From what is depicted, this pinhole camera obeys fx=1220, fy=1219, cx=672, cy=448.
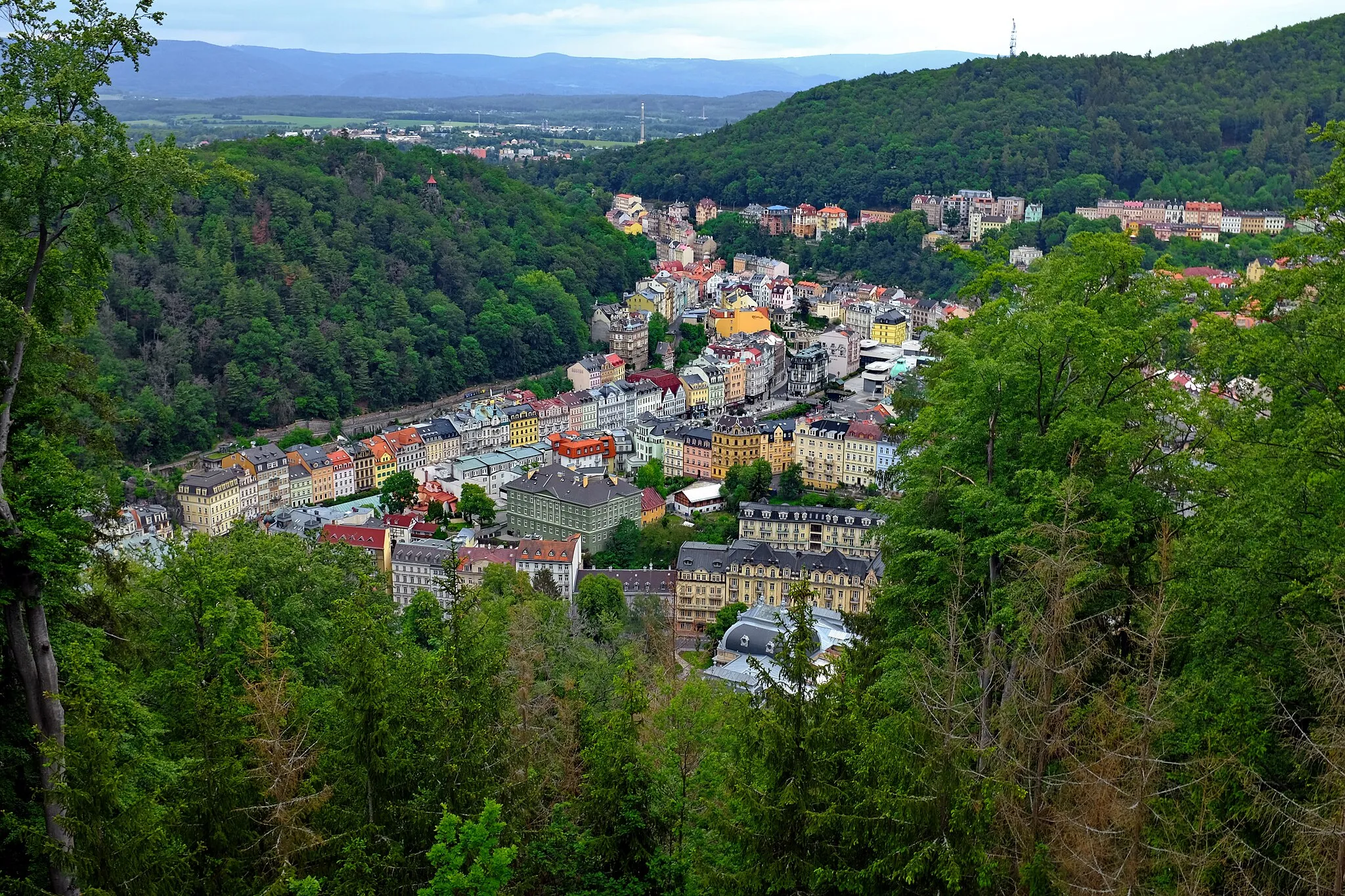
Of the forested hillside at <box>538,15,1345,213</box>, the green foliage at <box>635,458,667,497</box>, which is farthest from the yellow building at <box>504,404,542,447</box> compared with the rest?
the forested hillside at <box>538,15,1345,213</box>

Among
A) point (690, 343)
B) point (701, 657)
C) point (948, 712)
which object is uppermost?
point (948, 712)

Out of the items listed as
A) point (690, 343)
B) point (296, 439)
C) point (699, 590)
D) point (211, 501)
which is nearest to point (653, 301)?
point (690, 343)

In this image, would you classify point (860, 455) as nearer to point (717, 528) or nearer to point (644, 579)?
point (717, 528)

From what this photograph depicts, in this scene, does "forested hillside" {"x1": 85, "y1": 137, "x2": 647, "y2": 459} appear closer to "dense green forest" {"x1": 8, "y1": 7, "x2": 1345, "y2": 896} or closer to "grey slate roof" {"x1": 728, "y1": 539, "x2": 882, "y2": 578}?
"grey slate roof" {"x1": 728, "y1": 539, "x2": 882, "y2": 578}

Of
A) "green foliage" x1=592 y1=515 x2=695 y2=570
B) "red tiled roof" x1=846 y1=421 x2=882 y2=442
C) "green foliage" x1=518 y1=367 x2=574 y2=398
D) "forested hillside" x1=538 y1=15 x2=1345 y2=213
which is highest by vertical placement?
"forested hillside" x1=538 y1=15 x2=1345 y2=213

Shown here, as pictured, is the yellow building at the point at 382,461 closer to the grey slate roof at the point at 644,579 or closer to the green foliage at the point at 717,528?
the green foliage at the point at 717,528

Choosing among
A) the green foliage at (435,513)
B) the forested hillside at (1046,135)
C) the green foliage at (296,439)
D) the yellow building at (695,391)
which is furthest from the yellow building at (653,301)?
the forested hillside at (1046,135)
